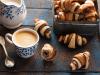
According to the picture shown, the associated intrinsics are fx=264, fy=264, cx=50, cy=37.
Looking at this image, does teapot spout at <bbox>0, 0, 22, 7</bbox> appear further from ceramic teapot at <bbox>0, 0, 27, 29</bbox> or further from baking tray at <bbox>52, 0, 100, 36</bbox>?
baking tray at <bbox>52, 0, 100, 36</bbox>

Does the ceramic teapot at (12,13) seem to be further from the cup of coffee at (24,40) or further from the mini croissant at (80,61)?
the mini croissant at (80,61)

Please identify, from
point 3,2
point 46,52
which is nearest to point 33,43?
point 46,52

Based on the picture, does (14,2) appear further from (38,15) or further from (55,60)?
(55,60)

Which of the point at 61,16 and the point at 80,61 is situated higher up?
the point at 61,16

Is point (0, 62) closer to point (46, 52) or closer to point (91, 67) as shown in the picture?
point (46, 52)

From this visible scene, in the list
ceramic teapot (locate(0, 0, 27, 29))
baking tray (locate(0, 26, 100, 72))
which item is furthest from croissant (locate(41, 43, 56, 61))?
ceramic teapot (locate(0, 0, 27, 29))

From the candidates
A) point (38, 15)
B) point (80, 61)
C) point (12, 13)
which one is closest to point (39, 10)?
point (38, 15)
